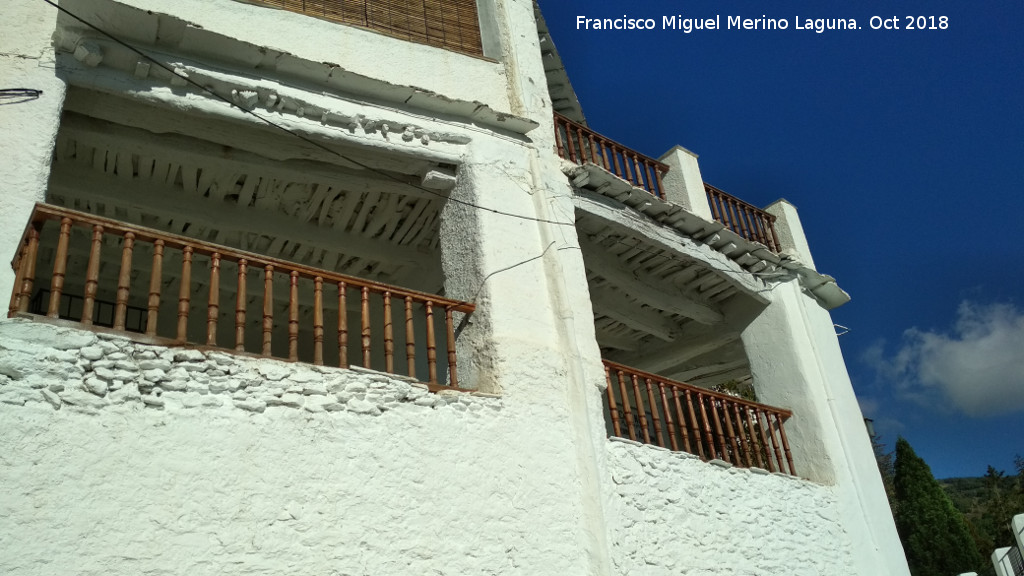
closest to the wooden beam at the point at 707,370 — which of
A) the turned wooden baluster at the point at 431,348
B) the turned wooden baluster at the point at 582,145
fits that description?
the turned wooden baluster at the point at 582,145

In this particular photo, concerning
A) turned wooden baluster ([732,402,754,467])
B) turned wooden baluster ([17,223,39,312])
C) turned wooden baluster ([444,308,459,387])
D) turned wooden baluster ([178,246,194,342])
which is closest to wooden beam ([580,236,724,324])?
turned wooden baluster ([732,402,754,467])

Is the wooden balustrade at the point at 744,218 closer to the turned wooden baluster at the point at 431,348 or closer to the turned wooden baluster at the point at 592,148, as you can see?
the turned wooden baluster at the point at 592,148

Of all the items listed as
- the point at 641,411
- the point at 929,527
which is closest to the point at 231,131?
the point at 641,411

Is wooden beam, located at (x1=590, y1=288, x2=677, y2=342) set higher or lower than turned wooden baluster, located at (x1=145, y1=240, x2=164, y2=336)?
higher

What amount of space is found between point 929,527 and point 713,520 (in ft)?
51.8

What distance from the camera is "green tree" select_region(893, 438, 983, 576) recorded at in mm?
18688

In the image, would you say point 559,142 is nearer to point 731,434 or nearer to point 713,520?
point 731,434

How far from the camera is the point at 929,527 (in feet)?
63.7

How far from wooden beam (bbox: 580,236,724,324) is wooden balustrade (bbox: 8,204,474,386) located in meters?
1.81

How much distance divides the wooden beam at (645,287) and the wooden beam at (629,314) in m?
0.38

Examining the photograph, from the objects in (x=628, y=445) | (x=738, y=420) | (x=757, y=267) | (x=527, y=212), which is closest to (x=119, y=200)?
(x=527, y=212)

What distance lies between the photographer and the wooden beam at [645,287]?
862 centimetres

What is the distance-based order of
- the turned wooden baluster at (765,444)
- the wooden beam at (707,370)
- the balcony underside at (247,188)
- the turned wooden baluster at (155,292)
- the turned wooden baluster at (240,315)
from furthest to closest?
the wooden beam at (707,370) < the turned wooden baluster at (765,444) < the balcony underside at (247,188) < the turned wooden baluster at (240,315) < the turned wooden baluster at (155,292)

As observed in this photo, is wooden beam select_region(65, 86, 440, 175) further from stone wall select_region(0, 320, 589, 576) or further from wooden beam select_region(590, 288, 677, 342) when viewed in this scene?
wooden beam select_region(590, 288, 677, 342)
